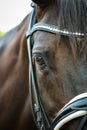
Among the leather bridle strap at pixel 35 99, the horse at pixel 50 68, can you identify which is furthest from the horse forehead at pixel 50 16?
the leather bridle strap at pixel 35 99

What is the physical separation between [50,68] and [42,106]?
1.03 ft

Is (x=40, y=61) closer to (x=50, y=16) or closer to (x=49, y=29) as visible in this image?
(x=49, y=29)

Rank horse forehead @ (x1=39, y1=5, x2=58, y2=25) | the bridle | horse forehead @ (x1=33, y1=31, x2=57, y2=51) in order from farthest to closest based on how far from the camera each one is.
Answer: horse forehead @ (x1=39, y1=5, x2=58, y2=25), horse forehead @ (x1=33, y1=31, x2=57, y2=51), the bridle

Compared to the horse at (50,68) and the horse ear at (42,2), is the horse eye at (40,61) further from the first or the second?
the horse ear at (42,2)

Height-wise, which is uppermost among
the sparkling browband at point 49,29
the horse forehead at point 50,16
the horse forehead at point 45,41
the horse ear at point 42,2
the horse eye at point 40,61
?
the horse ear at point 42,2

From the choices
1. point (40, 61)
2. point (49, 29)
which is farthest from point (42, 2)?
point (40, 61)

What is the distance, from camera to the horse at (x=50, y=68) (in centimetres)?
203

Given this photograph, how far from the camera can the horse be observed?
6.65ft

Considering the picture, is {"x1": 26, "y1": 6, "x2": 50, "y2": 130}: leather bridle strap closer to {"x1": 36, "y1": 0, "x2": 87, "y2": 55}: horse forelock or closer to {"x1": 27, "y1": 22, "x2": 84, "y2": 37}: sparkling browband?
{"x1": 27, "y1": 22, "x2": 84, "y2": 37}: sparkling browband

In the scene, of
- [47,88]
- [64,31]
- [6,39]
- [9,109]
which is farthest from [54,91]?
[6,39]

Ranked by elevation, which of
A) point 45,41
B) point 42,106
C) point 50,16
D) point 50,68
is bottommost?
point 42,106

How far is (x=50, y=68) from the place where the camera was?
2129 millimetres

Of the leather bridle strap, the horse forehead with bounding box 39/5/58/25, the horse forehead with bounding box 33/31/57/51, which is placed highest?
the horse forehead with bounding box 39/5/58/25

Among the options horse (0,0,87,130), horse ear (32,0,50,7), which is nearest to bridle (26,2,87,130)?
horse (0,0,87,130)
